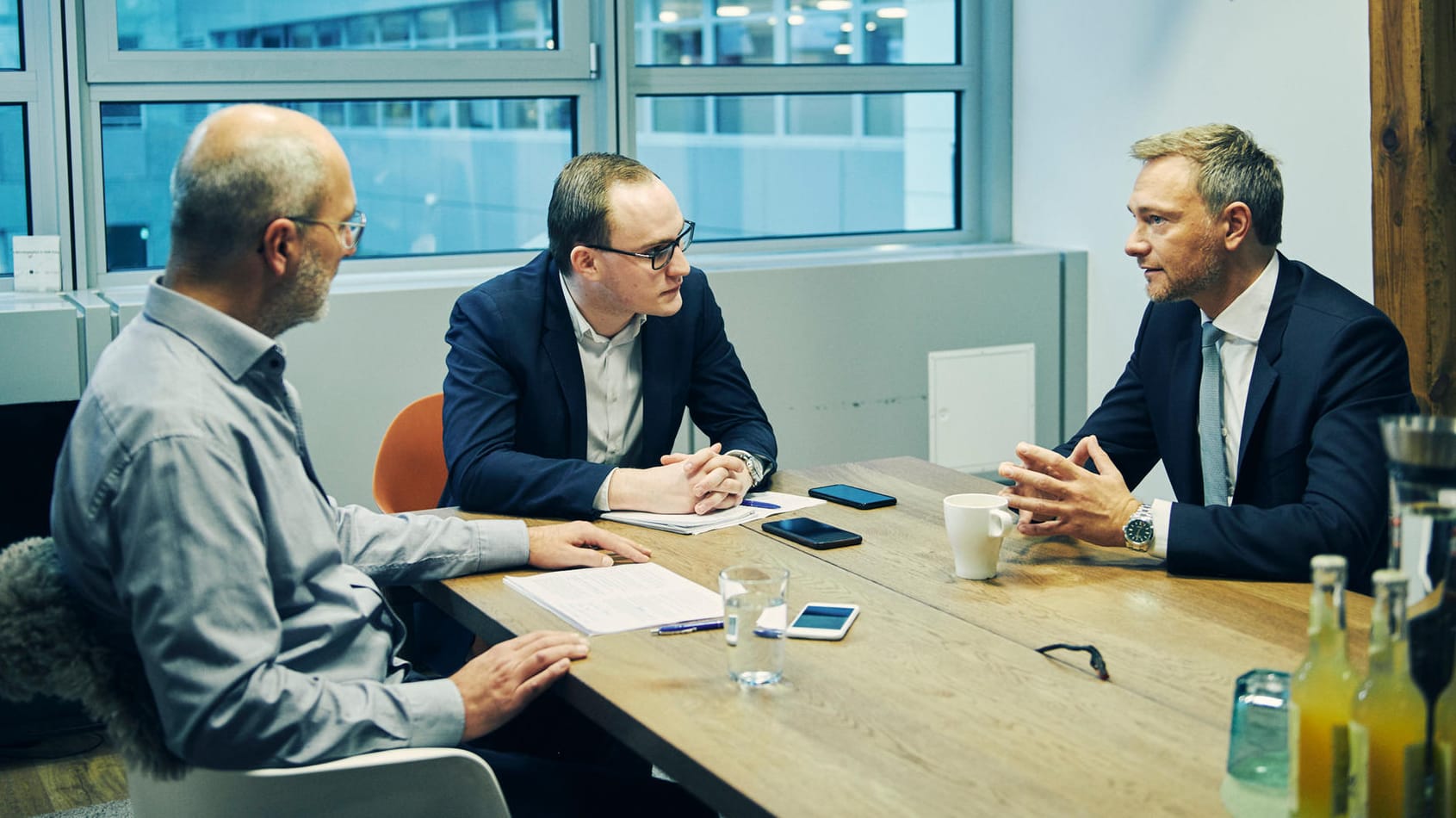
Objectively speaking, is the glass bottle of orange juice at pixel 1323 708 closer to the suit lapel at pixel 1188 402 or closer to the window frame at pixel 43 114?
the suit lapel at pixel 1188 402

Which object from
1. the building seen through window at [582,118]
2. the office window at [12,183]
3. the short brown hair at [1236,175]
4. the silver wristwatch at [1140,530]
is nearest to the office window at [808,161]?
the building seen through window at [582,118]

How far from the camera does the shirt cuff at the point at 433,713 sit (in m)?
1.58

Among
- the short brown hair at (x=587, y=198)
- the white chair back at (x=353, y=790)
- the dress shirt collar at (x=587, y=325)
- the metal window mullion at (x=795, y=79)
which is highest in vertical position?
the metal window mullion at (x=795, y=79)

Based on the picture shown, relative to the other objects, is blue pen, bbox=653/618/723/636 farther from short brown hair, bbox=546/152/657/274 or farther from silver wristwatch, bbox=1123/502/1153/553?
short brown hair, bbox=546/152/657/274

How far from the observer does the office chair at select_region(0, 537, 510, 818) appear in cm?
142

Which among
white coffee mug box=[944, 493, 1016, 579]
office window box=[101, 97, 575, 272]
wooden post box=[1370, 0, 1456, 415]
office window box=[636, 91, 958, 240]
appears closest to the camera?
white coffee mug box=[944, 493, 1016, 579]

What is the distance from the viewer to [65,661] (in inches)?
56.2

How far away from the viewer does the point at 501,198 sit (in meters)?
4.16

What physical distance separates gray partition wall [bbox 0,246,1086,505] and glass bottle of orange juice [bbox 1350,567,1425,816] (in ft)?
9.34

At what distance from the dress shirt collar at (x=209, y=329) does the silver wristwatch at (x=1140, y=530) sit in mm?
1205

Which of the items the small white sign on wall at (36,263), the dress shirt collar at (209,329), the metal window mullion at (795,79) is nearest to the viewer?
the dress shirt collar at (209,329)

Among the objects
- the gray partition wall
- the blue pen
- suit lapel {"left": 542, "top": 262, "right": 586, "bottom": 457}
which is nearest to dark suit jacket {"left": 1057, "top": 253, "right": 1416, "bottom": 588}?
the blue pen

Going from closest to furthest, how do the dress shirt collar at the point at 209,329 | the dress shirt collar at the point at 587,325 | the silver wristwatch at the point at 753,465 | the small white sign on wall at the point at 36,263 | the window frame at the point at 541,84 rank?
the dress shirt collar at the point at 209,329 < the silver wristwatch at the point at 753,465 < the dress shirt collar at the point at 587,325 < the small white sign on wall at the point at 36,263 < the window frame at the point at 541,84

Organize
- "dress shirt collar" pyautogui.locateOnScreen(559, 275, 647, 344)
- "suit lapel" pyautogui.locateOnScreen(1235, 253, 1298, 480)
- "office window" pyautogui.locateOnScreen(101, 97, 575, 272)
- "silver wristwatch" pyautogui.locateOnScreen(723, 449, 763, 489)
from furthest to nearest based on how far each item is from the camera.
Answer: "office window" pyautogui.locateOnScreen(101, 97, 575, 272) → "dress shirt collar" pyautogui.locateOnScreen(559, 275, 647, 344) → "silver wristwatch" pyautogui.locateOnScreen(723, 449, 763, 489) → "suit lapel" pyautogui.locateOnScreen(1235, 253, 1298, 480)
